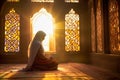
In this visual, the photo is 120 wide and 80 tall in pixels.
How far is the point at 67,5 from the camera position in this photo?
1161 cm

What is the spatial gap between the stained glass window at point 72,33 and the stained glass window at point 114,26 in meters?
3.34

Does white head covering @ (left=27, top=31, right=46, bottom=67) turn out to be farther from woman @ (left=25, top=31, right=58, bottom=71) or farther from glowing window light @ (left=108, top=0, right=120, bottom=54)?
glowing window light @ (left=108, top=0, right=120, bottom=54)

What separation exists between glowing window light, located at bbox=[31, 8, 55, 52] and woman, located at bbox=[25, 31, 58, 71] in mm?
3502

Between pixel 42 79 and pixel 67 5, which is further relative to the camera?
pixel 67 5

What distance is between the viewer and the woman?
8.13m

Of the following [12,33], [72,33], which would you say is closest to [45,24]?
[72,33]

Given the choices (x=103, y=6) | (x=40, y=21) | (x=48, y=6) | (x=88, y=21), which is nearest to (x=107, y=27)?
(x=103, y=6)

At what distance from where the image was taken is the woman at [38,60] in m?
8.13

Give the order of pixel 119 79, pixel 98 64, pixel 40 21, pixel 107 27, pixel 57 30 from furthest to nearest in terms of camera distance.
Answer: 1. pixel 40 21
2. pixel 57 30
3. pixel 98 64
4. pixel 107 27
5. pixel 119 79

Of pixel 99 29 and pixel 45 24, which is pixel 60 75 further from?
pixel 45 24

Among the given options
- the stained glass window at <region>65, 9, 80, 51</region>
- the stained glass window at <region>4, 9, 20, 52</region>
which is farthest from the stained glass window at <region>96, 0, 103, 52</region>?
the stained glass window at <region>4, 9, 20, 52</region>

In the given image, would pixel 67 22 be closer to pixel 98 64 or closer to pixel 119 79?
pixel 98 64

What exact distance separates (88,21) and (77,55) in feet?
5.03

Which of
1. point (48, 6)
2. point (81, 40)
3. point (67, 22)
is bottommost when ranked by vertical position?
point (81, 40)
